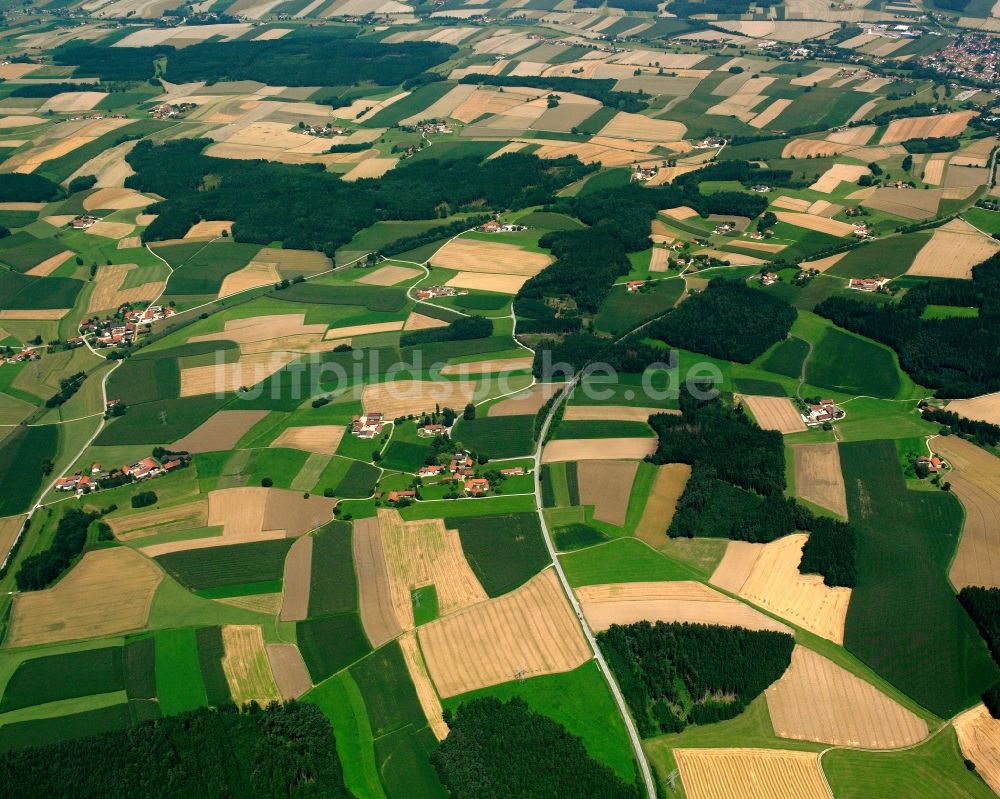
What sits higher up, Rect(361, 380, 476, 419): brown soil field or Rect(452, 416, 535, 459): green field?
Rect(452, 416, 535, 459): green field

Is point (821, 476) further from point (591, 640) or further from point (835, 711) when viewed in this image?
point (591, 640)

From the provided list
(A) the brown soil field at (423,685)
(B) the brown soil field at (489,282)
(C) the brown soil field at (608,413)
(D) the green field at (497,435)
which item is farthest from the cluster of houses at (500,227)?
(A) the brown soil field at (423,685)

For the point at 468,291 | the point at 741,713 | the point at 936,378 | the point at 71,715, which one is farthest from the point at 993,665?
the point at 468,291

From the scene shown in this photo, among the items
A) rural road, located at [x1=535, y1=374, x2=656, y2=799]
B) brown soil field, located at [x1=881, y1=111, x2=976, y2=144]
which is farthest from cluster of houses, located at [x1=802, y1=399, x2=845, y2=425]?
brown soil field, located at [x1=881, y1=111, x2=976, y2=144]

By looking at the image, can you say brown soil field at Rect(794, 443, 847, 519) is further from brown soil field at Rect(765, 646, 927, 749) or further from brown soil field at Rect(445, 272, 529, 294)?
brown soil field at Rect(445, 272, 529, 294)

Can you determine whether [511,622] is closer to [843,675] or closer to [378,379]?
[843,675]

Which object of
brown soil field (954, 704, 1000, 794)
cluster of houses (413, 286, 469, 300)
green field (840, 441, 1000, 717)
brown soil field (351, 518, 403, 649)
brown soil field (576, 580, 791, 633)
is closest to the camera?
brown soil field (954, 704, 1000, 794)
